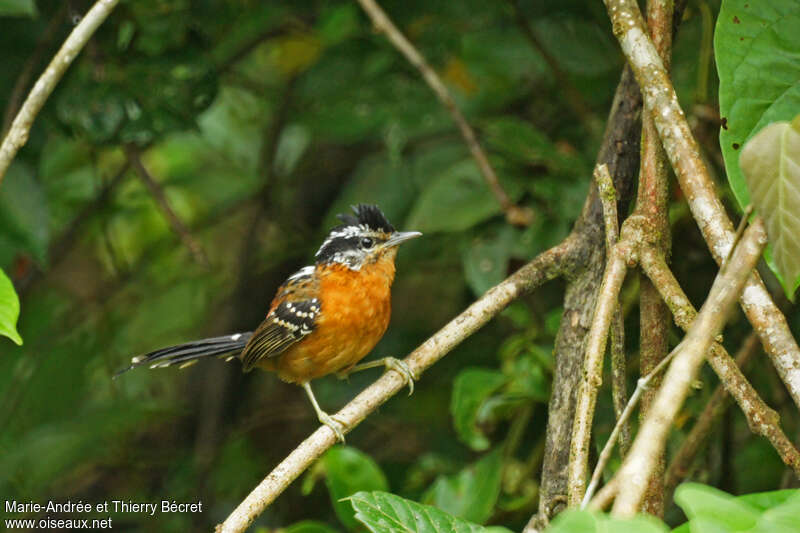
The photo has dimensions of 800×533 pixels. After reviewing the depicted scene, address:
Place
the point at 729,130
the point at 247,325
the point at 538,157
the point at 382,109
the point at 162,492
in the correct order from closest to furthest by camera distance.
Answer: the point at 729,130, the point at 538,157, the point at 382,109, the point at 162,492, the point at 247,325

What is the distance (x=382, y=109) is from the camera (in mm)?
4434

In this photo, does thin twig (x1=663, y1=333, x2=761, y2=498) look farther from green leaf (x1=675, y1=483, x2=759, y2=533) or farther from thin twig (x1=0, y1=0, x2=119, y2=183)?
thin twig (x1=0, y1=0, x2=119, y2=183)

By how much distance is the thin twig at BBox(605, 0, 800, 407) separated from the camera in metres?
1.93

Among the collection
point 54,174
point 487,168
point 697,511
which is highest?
point 54,174

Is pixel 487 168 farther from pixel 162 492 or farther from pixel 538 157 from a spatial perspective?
pixel 162 492

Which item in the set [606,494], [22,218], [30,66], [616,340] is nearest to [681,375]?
[606,494]

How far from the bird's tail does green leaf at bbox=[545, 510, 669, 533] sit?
318 cm

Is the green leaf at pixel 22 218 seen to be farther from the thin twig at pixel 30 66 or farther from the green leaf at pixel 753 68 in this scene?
the green leaf at pixel 753 68

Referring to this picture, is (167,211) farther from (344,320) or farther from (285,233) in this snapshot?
(285,233)

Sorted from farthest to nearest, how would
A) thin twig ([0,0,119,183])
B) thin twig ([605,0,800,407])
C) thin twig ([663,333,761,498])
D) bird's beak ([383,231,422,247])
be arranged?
bird's beak ([383,231,422,247]) < thin twig ([663,333,761,498]) < thin twig ([0,0,119,183]) < thin twig ([605,0,800,407])

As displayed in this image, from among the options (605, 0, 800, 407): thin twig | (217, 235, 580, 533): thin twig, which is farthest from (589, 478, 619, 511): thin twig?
(217, 235, 580, 533): thin twig

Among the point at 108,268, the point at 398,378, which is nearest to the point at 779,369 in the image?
the point at 398,378

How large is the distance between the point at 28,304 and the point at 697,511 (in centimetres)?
484

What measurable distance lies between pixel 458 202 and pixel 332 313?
0.76m
